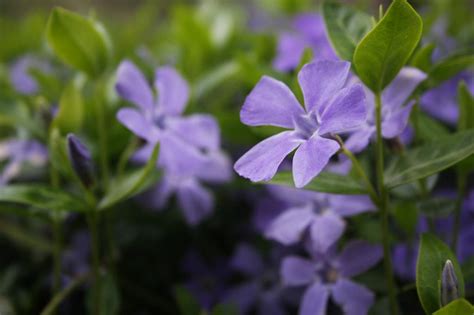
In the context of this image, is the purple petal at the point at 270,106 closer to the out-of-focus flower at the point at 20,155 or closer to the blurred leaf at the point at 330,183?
the blurred leaf at the point at 330,183

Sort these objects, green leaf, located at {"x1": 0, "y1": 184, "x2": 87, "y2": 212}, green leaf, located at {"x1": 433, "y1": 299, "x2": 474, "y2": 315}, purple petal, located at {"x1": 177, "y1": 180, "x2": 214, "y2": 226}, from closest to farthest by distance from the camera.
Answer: green leaf, located at {"x1": 433, "y1": 299, "x2": 474, "y2": 315} < green leaf, located at {"x1": 0, "y1": 184, "x2": 87, "y2": 212} < purple petal, located at {"x1": 177, "y1": 180, "x2": 214, "y2": 226}

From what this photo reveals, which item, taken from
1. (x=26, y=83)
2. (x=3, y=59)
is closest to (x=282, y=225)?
(x=26, y=83)

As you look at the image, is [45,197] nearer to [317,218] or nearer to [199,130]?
[199,130]

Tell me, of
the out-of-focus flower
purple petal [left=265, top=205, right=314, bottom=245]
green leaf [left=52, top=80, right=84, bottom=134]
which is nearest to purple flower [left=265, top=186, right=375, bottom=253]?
purple petal [left=265, top=205, right=314, bottom=245]

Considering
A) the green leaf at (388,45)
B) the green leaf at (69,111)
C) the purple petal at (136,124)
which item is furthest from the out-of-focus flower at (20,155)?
the green leaf at (388,45)

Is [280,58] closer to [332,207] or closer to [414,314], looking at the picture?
[332,207]

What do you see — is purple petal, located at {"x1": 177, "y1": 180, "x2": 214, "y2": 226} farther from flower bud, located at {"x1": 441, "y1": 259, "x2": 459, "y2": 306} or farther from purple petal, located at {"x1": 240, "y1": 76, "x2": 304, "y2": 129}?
flower bud, located at {"x1": 441, "y1": 259, "x2": 459, "y2": 306}
